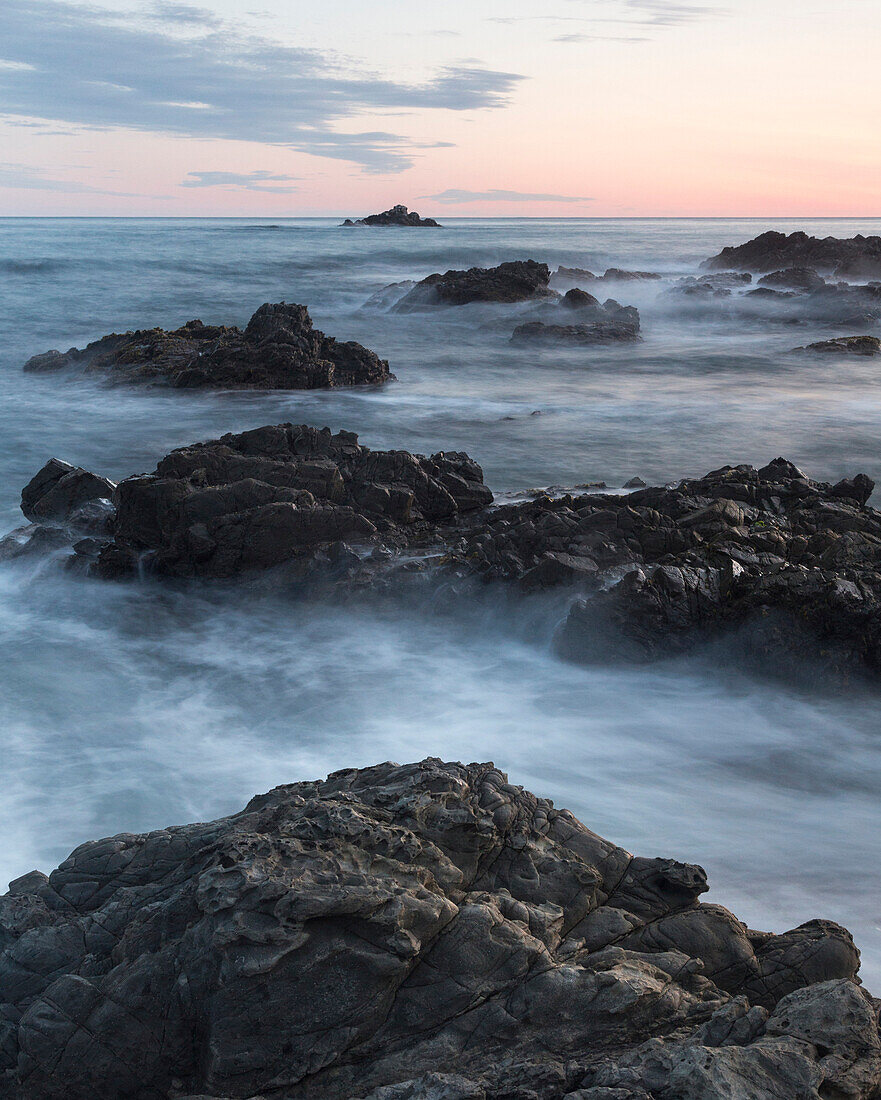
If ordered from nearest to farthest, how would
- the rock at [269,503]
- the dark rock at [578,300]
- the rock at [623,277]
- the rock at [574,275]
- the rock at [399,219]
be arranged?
the rock at [269,503]
the dark rock at [578,300]
the rock at [574,275]
the rock at [623,277]
the rock at [399,219]

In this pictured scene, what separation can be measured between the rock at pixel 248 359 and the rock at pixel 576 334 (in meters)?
8.66

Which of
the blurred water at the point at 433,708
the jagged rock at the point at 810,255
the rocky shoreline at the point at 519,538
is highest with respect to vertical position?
the jagged rock at the point at 810,255

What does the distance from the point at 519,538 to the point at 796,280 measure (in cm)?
4157

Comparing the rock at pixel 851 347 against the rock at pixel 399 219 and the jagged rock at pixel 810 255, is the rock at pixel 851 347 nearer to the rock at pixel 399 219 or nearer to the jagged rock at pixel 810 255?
the jagged rock at pixel 810 255

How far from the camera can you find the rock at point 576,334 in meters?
30.4

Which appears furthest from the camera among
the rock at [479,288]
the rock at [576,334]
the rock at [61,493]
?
the rock at [479,288]

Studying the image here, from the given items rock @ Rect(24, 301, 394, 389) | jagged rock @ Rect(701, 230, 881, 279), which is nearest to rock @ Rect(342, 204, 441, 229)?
jagged rock @ Rect(701, 230, 881, 279)

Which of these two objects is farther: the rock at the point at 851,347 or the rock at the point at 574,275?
the rock at the point at 574,275

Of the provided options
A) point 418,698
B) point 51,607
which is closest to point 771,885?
point 418,698

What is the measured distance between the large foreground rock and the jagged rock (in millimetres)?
58973

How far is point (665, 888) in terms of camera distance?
4660mm

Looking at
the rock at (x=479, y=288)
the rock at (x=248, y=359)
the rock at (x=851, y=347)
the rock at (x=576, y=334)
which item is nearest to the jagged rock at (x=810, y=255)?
the rock at (x=479, y=288)

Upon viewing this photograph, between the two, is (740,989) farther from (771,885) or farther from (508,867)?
(771,885)

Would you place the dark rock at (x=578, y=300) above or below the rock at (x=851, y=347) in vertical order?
above
